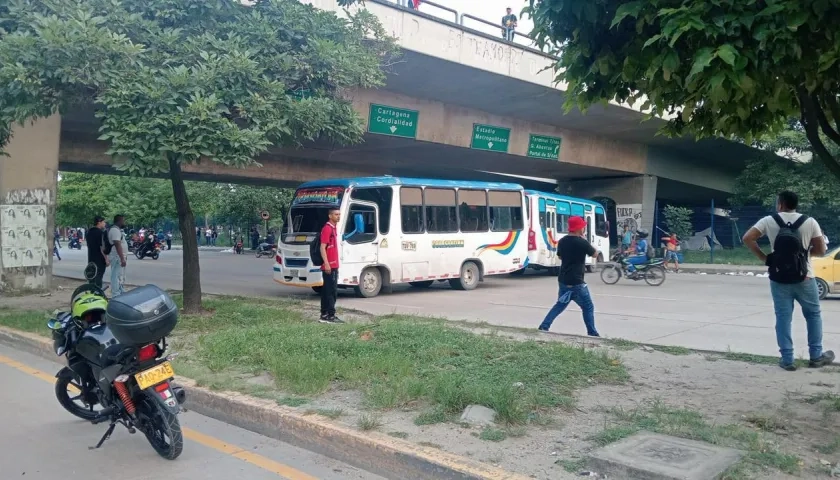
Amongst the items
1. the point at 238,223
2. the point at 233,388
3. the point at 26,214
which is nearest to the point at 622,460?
the point at 233,388

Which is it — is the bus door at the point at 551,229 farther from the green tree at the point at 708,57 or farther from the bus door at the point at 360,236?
the green tree at the point at 708,57

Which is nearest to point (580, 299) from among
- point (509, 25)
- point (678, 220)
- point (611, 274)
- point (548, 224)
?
point (611, 274)

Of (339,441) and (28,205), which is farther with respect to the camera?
(28,205)

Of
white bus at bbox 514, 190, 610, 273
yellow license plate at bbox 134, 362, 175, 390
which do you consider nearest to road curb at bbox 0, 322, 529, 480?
yellow license plate at bbox 134, 362, 175, 390

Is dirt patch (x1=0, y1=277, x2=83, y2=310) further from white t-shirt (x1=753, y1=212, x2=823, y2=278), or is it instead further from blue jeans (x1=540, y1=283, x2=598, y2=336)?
white t-shirt (x1=753, y1=212, x2=823, y2=278)

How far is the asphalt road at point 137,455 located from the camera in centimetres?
477

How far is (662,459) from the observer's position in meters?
4.20

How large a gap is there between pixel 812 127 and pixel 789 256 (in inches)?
68.5

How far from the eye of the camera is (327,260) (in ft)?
36.1

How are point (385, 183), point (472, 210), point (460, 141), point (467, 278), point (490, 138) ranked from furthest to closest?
point (490, 138)
point (460, 141)
point (472, 210)
point (467, 278)
point (385, 183)

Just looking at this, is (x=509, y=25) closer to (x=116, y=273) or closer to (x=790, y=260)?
(x=116, y=273)

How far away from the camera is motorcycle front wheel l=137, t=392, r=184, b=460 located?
4.91 meters

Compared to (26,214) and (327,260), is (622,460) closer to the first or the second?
(327,260)

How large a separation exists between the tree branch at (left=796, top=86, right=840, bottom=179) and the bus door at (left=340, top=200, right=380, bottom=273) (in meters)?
11.5
